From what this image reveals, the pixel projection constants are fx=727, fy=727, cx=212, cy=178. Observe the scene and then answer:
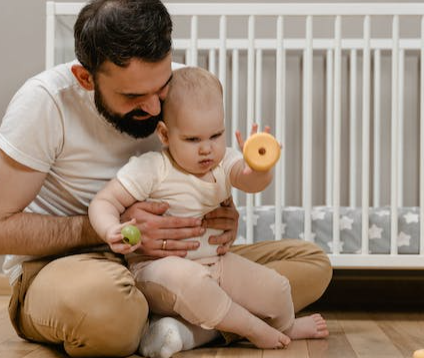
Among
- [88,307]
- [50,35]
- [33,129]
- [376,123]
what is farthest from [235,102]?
[88,307]

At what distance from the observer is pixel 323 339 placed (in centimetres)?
141

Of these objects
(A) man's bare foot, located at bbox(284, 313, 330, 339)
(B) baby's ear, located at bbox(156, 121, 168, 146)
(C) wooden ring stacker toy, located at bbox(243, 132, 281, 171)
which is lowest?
(A) man's bare foot, located at bbox(284, 313, 330, 339)

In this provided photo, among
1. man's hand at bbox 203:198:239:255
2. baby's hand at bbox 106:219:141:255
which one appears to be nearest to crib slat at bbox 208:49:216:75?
man's hand at bbox 203:198:239:255

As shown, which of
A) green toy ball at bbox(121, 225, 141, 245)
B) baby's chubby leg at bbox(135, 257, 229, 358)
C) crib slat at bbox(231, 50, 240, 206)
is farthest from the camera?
crib slat at bbox(231, 50, 240, 206)

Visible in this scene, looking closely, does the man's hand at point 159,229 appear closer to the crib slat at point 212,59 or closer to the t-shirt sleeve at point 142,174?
the t-shirt sleeve at point 142,174

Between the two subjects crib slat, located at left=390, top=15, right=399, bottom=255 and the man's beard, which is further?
crib slat, located at left=390, top=15, right=399, bottom=255

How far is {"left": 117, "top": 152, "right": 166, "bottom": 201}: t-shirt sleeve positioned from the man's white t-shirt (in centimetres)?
7

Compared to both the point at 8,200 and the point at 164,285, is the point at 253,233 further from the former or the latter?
the point at 8,200

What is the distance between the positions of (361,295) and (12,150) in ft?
4.40

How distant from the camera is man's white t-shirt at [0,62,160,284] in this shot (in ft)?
4.10

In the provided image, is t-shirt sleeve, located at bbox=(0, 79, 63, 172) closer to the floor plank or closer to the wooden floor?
the wooden floor

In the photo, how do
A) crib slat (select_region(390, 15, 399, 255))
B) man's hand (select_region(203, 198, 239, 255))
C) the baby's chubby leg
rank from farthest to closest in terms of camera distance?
crib slat (select_region(390, 15, 399, 255)) < man's hand (select_region(203, 198, 239, 255)) < the baby's chubby leg

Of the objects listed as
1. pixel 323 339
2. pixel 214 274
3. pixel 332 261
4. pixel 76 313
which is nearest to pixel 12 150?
pixel 76 313

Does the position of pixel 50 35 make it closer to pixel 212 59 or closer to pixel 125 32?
pixel 125 32
